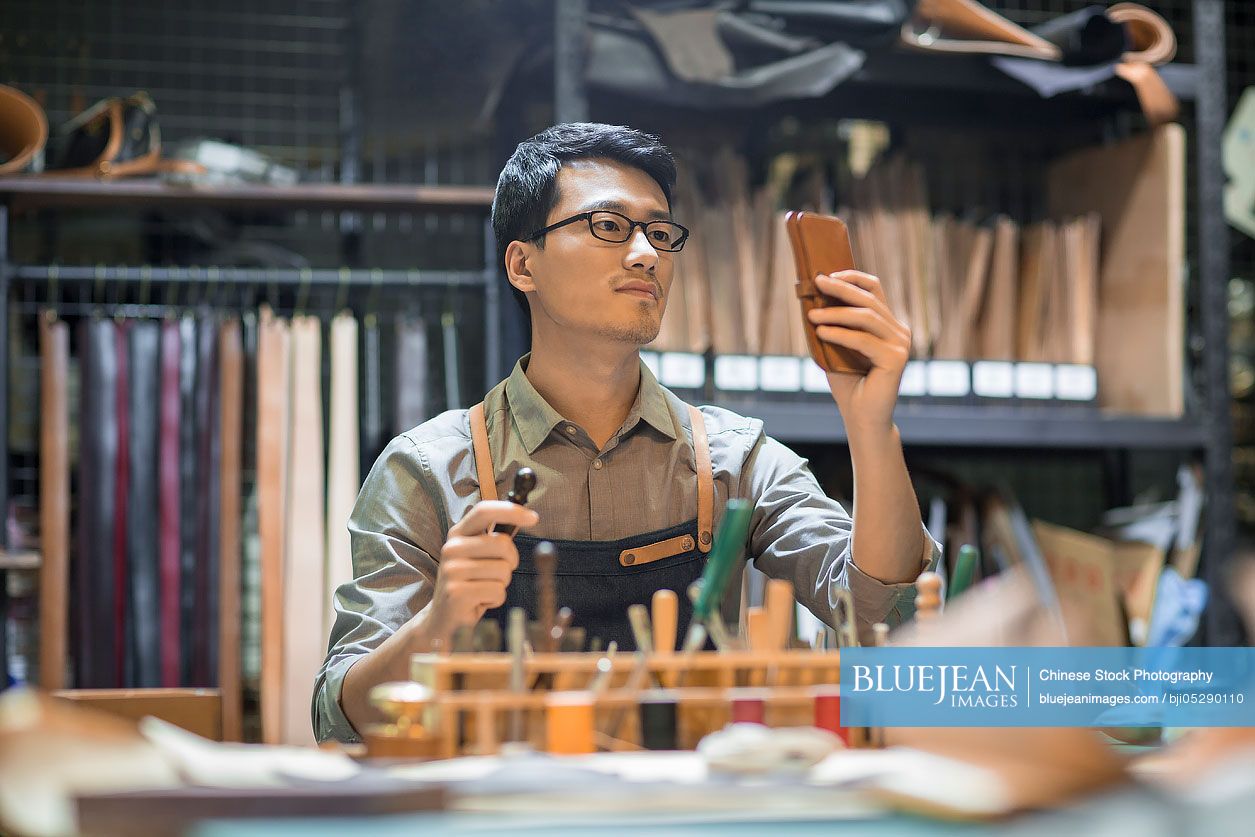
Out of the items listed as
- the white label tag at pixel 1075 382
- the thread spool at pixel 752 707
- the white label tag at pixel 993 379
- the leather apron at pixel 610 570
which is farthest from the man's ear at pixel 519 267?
the white label tag at pixel 1075 382

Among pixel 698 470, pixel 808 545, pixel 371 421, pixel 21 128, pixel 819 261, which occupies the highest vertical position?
pixel 21 128

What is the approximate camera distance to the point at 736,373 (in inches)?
114

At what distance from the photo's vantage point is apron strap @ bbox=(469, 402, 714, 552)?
181 centimetres

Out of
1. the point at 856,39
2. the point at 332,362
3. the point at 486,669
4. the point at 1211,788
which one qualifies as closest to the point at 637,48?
the point at 856,39

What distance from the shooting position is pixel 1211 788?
0.75m

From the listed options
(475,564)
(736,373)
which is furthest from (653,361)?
(475,564)

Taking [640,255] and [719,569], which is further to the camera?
[640,255]

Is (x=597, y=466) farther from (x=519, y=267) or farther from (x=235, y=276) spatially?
(x=235, y=276)

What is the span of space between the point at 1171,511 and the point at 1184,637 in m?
0.30

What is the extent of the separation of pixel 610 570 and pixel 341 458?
4.02 feet

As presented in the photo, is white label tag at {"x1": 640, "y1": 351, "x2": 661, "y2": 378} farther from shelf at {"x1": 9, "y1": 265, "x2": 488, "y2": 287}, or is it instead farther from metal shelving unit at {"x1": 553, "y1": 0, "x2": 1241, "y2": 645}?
shelf at {"x1": 9, "y1": 265, "x2": 488, "y2": 287}

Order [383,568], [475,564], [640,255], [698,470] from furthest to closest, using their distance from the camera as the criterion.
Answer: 1. [698,470]
2. [640,255]
3. [383,568]
4. [475,564]

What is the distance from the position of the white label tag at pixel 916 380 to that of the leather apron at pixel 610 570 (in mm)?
1209

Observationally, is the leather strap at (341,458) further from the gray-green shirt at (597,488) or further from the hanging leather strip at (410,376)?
the gray-green shirt at (597,488)
